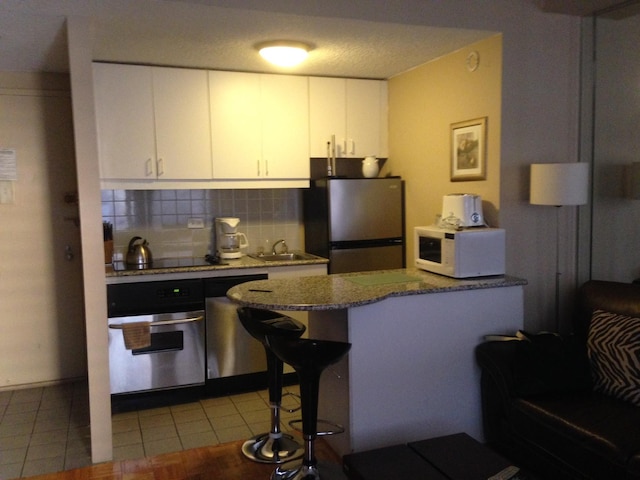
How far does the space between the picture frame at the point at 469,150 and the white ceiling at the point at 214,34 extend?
1.68 feet

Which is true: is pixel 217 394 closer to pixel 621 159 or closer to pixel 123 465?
pixel 123 465

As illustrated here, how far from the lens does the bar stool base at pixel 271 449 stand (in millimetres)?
2891

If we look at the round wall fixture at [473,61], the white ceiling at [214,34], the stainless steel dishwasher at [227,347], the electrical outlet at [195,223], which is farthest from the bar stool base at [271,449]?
the round wall fixture at [473,61]

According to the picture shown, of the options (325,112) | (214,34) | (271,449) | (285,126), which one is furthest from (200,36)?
(271,449)

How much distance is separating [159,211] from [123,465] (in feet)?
6.34

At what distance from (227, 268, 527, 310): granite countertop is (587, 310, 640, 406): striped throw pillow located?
484 mm

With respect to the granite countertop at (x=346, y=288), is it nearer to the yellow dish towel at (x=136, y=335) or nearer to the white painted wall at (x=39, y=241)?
the yellow dish towel at (x=136, y=335)

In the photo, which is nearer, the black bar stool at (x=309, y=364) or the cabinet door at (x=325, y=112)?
the black bar stool at (x=309, y=364)

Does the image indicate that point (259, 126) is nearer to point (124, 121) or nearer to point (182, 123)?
point (182, 123)

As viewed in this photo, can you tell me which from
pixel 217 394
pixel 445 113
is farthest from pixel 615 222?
pixel 217 394

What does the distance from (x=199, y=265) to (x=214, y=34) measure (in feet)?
5.06

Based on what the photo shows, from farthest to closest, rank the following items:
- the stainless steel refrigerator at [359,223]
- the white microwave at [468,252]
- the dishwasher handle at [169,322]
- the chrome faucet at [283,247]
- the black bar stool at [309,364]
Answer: the chrome faucet at [283,247] → the stainless steel refrigerator at [359,223] → the dishwasher handle at [169,322] → the white microwave at [468,252] → the black bar stool at [309,364]

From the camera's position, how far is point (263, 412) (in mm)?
3537

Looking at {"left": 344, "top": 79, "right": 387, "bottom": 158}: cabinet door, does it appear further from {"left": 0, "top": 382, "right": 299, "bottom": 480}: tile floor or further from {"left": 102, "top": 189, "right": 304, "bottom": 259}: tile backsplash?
{"left": 0, "top": 382, "right": 299, "bottom": 480}: tile floor
